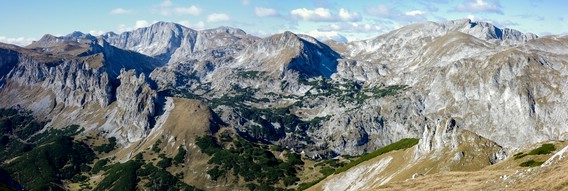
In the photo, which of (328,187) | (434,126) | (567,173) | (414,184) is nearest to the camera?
(567,173)

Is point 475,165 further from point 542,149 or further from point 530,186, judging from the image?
point 530,186

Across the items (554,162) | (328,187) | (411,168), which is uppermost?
(554,162)

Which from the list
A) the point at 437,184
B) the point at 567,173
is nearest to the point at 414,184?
the point at 437,184

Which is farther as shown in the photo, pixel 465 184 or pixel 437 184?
pixel 437 184

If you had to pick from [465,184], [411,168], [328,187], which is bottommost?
[328,187]

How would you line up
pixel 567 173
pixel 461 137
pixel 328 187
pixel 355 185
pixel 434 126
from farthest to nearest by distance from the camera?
1. pixel 328 187
2. pixel 355 185
3. pixel 434 126
4. pixel 461 137
5. pixel 567 173

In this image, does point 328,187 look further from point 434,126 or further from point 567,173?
point 567,173

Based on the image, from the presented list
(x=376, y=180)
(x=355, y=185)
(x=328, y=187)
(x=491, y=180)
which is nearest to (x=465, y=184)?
(x=491, y=180)

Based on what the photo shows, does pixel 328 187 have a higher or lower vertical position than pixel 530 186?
lower

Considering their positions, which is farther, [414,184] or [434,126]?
[434,126]
